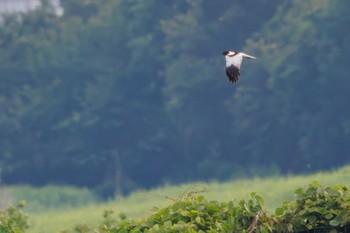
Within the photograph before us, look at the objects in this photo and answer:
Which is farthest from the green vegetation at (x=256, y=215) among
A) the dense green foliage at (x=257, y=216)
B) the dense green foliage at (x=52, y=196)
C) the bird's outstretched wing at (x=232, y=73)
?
the dense green foliage at (x=52, y=196)

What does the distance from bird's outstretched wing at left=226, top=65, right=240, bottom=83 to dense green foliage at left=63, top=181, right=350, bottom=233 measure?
186 centimetres

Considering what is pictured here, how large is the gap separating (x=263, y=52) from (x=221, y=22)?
2.14 metres

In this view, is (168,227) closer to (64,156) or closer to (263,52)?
(263,52)

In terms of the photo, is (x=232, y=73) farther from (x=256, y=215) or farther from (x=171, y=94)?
(x=171, y=94)

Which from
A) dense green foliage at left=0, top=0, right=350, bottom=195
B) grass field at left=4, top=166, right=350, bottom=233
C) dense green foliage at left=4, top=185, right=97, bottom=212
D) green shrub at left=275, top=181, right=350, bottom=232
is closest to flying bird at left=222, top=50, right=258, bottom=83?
green shrub at left=275, top=181, right=350, bottom=232

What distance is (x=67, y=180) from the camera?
42.8 meters

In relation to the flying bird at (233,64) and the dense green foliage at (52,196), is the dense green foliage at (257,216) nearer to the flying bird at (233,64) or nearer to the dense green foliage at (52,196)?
the flying bird at (233,64)

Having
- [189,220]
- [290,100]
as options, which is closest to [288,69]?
[290,100]

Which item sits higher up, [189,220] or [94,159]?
[94,159]

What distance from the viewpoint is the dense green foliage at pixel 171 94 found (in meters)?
38.4

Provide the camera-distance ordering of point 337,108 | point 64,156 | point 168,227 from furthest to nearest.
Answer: point 64,156 → point 337,108 → point 168,227

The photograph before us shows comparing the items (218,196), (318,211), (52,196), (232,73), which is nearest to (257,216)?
(318,211)

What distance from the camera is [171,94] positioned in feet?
138

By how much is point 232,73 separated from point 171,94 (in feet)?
108
